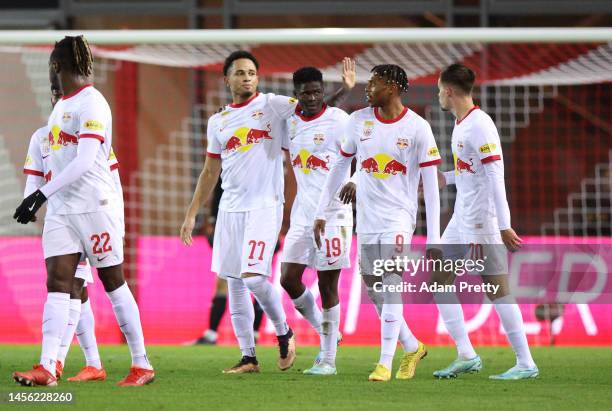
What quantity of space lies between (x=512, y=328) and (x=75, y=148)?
302 cm

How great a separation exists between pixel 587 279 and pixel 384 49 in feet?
10.1

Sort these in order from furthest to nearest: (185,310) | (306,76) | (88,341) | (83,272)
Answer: (185,310) < (306,76) < (88,341) < (83,272)

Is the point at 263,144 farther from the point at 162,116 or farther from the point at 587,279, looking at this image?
the point at 162,116

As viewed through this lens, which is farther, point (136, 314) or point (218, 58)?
point (218, 58)

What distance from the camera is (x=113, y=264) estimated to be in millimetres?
7199

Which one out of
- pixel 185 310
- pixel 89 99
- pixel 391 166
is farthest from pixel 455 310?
pixel 185 310

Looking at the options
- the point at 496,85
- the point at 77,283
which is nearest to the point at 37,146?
the point at 77,283

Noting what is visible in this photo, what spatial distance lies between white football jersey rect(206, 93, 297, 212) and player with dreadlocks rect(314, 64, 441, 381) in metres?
0.56

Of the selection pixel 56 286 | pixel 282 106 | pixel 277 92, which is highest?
pixel 277 92

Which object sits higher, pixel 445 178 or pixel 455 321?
pixel 445 178

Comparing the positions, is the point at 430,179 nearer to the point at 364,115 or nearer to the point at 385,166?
the point at 385,166

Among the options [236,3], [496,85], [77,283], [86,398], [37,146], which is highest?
[236,3]

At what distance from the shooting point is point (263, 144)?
8.52 meters

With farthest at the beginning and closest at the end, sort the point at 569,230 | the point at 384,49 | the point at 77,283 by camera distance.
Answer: the point at 569,230, the point at 384,49, the point at 77,283
